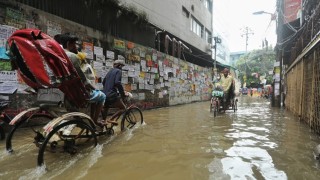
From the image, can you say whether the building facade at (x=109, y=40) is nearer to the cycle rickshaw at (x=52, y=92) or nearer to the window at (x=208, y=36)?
the cycle rickshaw at (x=52, y=92)

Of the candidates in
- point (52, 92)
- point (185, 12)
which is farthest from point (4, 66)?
point (185, 12)

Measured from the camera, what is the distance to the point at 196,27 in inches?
1058

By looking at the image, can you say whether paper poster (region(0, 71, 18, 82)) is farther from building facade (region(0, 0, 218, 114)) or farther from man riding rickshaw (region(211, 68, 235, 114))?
man riding rickshaw (region(211, 68, 235, 114))

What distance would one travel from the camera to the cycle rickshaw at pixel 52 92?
3.88 meters

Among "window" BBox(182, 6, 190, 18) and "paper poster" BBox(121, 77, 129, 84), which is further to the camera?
"window" BBox(182, 6, 190, 18)

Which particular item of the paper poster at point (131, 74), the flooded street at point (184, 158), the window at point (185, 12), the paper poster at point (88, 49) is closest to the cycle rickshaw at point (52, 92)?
the flooded street at point (184, 158)

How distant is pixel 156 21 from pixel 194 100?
7.24 m

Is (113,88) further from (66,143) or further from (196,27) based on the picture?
(196,27)

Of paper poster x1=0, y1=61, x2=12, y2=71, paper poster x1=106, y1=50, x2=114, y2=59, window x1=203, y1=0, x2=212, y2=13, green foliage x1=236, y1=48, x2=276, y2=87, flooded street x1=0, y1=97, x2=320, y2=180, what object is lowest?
flooded street x1=0, y1=97, x2=320, y2=180

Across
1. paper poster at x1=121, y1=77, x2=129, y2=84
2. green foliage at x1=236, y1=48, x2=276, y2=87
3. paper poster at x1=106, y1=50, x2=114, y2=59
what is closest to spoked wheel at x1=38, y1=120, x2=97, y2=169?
paper poster at x1=106, y1=50, x2=114, y2=59

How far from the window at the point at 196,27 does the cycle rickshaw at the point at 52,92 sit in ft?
71.3

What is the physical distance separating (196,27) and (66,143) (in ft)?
78.4

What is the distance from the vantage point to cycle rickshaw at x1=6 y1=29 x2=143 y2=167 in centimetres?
388

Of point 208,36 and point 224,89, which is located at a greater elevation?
point 208,36
